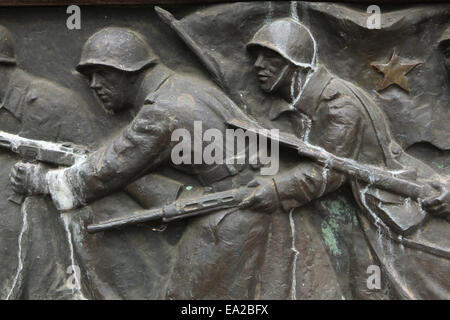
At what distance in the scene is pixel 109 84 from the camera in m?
3.24

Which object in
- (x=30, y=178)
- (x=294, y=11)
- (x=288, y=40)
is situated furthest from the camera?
(x=30, y=178)

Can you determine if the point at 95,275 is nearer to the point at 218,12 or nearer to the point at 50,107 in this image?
the point at 50,107

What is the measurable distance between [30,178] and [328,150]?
6.31 ft

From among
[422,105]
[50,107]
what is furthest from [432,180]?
[50,107]

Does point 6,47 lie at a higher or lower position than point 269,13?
lower

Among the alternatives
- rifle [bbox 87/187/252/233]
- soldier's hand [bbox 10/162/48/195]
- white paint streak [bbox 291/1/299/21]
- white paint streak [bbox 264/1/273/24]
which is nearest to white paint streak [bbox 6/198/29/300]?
soldier's hand [bbox 10/162/48/195]

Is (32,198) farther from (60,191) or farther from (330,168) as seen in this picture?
(330,168)

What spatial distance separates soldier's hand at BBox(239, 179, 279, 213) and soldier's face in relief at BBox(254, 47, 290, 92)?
0.61 metres

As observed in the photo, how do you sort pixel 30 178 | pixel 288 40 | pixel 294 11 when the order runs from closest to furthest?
pixel 288 40 < pixel 294 11 < pixel 30 178

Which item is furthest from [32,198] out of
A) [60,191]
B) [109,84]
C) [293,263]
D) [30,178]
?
[293,263]

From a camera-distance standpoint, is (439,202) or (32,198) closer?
(439,202)

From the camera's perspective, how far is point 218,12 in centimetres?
321

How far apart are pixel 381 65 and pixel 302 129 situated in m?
0.64

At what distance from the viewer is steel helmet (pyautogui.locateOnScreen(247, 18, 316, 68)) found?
3.09m
